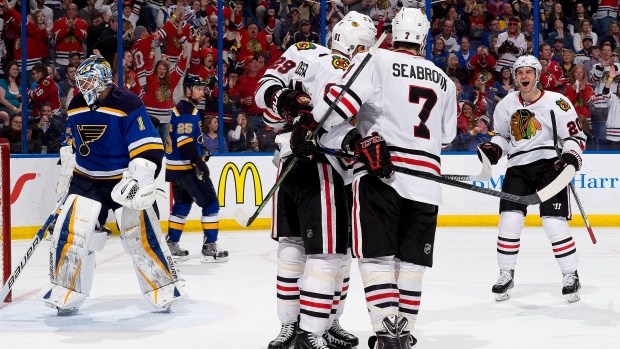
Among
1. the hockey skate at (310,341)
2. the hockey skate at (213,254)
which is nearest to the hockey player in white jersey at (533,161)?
the hockey skate at (310,341)

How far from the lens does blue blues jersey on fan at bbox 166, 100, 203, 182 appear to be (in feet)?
21.5

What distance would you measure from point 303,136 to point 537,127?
2.09 meters

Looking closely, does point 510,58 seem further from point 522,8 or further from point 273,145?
point 273,145

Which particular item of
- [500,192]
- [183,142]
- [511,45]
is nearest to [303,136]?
[500,192]

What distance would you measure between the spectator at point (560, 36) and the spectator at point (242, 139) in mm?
3123

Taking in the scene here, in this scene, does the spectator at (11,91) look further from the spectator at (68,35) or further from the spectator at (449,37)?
the spectator at (449,37)

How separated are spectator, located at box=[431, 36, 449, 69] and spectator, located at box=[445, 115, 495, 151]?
2.41 ft

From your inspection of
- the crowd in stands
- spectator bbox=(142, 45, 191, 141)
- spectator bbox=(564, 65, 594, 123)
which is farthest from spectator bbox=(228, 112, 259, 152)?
spectator bbox=(564, 65, 594, 123)

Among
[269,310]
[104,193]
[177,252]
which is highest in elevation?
[104,193]

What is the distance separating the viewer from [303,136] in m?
3.36

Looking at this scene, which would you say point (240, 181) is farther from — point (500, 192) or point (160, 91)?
point (500, 192)

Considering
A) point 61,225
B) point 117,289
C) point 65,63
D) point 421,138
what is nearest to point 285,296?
point 421,138

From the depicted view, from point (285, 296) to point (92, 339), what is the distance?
0.91m

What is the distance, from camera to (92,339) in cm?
398
